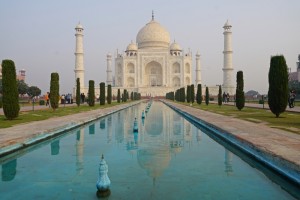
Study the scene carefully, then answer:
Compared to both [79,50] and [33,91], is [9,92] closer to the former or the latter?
[33,91]

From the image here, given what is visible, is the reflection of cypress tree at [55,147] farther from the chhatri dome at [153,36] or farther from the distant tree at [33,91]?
the chhatri dome at [153,36]

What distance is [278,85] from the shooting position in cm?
990

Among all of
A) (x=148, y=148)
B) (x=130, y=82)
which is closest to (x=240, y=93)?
(x=148, y=148)

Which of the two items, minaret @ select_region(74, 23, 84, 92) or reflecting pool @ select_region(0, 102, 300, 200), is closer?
reflecting pool @ select_region(0, 102, 300, 200)

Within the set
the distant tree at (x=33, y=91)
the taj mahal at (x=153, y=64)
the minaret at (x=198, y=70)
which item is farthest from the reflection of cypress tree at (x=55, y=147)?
the minaret at (x=198, y=70)

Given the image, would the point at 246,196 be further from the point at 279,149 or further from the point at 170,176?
the point at 279,149

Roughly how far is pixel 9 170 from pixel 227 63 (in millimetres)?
40188

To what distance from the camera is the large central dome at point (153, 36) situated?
49688 mm

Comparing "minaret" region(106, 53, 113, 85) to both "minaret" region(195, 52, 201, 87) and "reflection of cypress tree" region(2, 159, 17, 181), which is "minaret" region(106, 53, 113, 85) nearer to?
"minaret" region(195, 52, 201, 87)

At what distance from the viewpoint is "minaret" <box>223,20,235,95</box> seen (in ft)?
135

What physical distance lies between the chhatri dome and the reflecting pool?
148ft

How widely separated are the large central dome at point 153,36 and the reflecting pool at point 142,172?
45110mm

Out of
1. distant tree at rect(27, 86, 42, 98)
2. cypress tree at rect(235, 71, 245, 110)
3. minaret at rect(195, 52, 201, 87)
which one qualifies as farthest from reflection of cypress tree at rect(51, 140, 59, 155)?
minaret at rect(195, 52, 201, 87)

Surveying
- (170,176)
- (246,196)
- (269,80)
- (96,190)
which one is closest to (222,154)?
(170,176)
